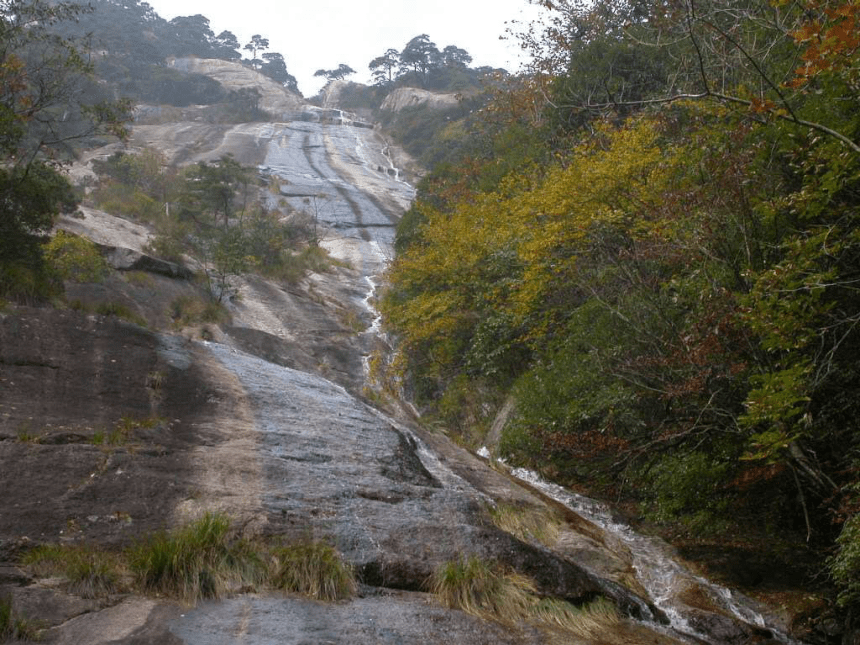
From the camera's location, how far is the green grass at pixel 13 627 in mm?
4770

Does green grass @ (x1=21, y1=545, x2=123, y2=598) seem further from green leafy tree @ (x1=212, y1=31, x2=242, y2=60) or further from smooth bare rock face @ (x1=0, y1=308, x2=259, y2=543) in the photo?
green leafy tree @ (x1=212, y1=31, x2=242, y2=60)

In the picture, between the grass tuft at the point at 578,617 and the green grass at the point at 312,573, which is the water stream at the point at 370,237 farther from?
the green grass at the point at 312,573

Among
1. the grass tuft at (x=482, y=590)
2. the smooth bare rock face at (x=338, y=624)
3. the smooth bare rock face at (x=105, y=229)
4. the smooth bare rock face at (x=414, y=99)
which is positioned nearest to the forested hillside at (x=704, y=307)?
the grass tuft at (x=482, y=590)

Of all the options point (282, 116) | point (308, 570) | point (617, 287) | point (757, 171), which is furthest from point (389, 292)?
point (282, 116)

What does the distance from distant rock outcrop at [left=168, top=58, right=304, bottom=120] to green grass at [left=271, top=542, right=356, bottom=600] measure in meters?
78.6

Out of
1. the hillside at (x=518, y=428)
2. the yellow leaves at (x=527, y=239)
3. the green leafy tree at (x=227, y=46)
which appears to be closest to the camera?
the hillside at (x=518, y=428)

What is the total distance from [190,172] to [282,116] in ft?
142

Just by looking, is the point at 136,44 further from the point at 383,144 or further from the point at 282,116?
the point at 383,144

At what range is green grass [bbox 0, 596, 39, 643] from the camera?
4.77 meters

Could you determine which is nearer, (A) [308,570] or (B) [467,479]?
(A) [308,570]

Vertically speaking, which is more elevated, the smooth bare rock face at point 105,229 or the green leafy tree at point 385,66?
the green leafy tree at point 385,66

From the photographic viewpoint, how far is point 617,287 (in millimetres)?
13617

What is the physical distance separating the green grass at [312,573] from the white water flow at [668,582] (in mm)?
4089

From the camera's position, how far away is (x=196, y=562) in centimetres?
622
